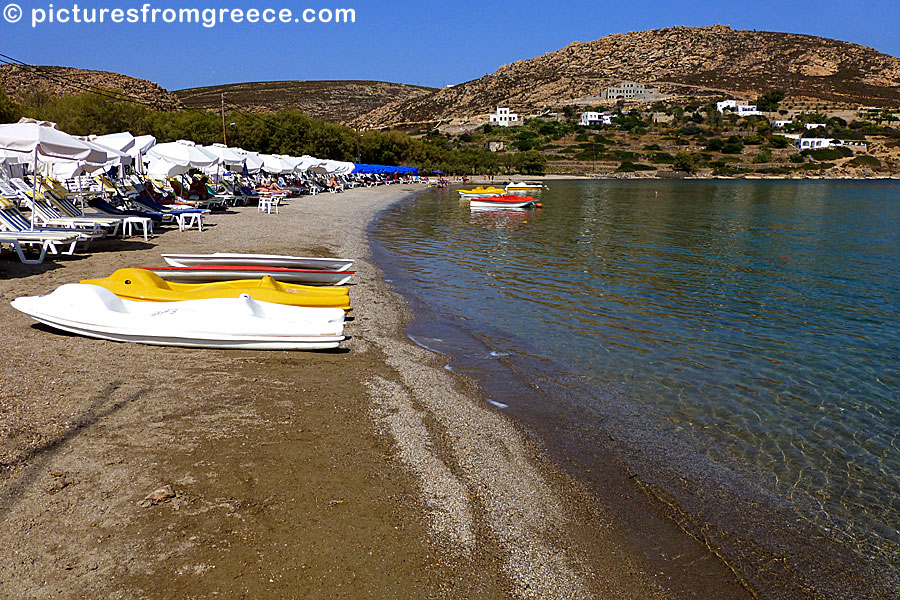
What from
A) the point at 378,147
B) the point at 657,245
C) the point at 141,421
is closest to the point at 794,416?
the point at 141,421

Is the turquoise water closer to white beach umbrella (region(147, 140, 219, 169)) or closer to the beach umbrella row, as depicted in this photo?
the beach umbrella row

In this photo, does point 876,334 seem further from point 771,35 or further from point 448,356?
point 771,35

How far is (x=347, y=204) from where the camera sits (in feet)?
108

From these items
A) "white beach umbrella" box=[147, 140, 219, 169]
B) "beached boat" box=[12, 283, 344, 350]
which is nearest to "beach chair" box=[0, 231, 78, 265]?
"beached boat" box=[12, 283, 344, 350]

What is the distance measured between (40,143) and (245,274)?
13.3ft

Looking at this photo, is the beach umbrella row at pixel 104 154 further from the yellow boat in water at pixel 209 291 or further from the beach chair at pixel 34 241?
the yellow boat in water at pixel 209 291

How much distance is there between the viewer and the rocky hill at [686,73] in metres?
131

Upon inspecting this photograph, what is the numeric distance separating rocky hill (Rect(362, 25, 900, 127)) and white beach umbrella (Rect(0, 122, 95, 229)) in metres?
126

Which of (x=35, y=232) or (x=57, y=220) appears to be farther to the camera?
(x=57, y=220)

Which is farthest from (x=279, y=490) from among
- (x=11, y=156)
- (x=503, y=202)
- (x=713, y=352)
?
(x=503, y=202)

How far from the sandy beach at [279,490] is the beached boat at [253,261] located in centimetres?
435

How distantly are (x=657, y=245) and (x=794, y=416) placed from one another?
1404cm

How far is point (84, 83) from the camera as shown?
83312 millimetres

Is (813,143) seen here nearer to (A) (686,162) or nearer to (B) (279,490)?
(A) (686,162)
